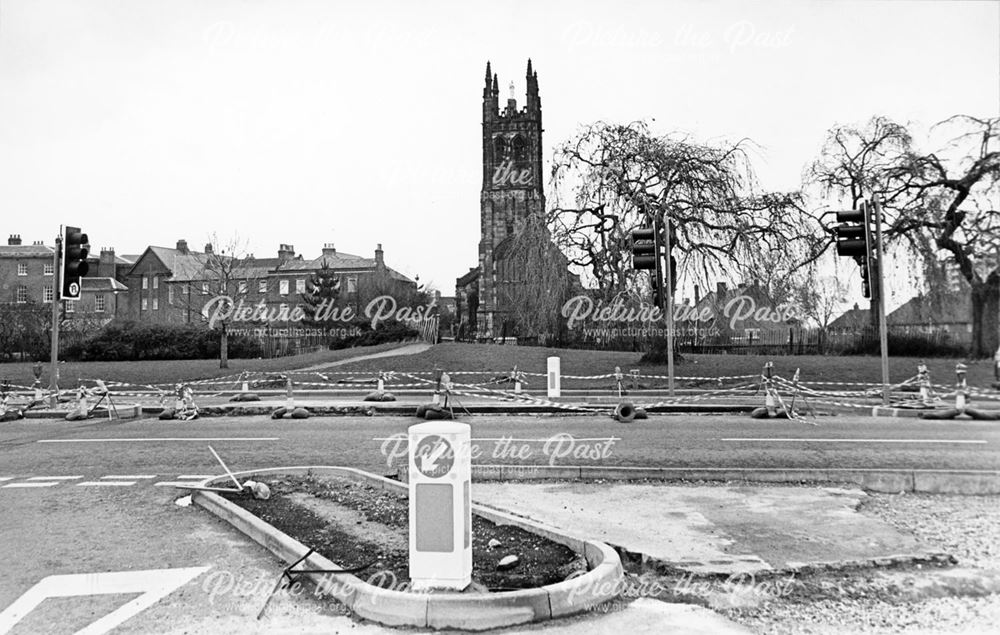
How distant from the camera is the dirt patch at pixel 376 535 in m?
5.03

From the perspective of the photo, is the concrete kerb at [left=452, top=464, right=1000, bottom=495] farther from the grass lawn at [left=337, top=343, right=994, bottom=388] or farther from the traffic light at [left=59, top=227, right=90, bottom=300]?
the grass lawn at [left=337, top=343, right=994, bottom=388]

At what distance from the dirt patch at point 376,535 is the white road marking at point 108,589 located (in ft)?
3.58

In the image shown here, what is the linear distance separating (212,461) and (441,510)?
691cm

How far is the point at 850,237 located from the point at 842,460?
274 inches

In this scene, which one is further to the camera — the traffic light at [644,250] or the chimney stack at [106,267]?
the chimney stack at [106,267]

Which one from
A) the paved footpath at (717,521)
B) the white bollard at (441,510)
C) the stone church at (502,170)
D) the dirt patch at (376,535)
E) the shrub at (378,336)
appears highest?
the stone church at (502,170)

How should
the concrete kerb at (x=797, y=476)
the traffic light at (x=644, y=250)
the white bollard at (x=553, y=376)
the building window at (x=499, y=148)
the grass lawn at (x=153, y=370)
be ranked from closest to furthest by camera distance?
the concrete kerb at (x=797, y=476) → the traffic light at (x=644, y=250) → the white bollard at (x=553, y=376) → the grass lawn at (x=153, y=370) → the building window at (x=499, y=148)

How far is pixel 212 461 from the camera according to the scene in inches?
408

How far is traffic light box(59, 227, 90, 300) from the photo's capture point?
16641 mm

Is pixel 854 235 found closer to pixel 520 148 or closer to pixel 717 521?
pixel 717 521

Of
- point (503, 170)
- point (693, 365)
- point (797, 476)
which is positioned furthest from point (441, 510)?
point (503, 170)

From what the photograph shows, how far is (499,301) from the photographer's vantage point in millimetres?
86188

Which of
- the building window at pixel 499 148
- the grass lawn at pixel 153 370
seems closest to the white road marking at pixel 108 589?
the grass lawn at pixel 153 370

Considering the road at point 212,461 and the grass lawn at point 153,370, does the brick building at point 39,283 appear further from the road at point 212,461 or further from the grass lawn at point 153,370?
the road at point 212,461
